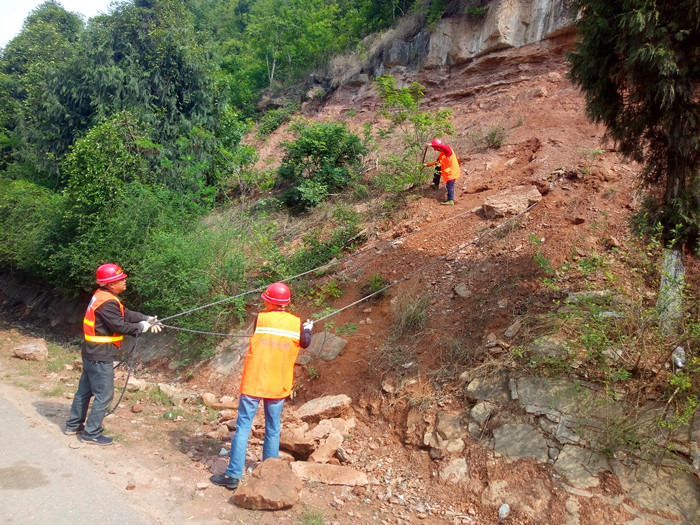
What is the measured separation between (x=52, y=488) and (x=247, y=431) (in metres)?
1.59

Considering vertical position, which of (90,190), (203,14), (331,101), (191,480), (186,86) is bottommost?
(191,480)

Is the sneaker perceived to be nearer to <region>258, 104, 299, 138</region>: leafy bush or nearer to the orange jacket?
the orange jacket

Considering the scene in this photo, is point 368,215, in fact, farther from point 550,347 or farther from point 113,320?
point 113,320

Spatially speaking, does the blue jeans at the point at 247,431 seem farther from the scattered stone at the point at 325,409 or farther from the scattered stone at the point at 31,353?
the scattered stone at the point at 31,353

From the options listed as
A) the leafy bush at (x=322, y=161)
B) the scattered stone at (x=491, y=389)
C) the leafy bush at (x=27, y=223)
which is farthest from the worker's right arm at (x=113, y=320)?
the leafy bush at (x=27, y=223)

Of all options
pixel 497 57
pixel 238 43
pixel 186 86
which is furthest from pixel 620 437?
pixel 238 43

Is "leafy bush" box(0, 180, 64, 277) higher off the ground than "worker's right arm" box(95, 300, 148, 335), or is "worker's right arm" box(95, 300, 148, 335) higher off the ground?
"leafy bush" box(0, 180, 64, 277)

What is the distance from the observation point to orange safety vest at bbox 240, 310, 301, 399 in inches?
179

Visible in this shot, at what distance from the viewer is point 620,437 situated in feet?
14.1

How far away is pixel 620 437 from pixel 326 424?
290 centimetres

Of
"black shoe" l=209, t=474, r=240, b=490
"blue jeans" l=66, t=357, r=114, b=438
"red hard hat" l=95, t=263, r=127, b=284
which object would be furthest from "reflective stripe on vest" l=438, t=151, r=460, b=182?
"black shoe" l=209, t=474, r=240, b=490

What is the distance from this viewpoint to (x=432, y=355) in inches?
237

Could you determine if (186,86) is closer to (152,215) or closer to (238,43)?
(152,215)

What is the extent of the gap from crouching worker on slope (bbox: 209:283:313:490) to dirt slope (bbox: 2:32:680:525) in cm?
36
